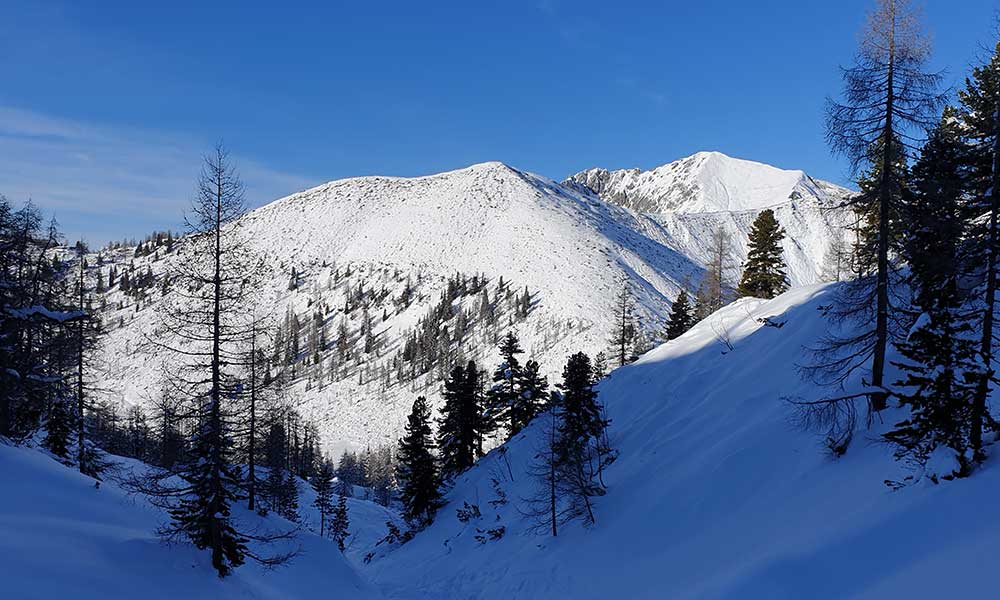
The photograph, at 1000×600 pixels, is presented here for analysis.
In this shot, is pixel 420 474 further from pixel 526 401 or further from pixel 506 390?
pixel 526 401

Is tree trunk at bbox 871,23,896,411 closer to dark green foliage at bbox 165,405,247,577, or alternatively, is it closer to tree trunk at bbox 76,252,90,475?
dark green foliage at bbox 165,405,247,577

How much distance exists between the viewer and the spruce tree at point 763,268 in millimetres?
42500

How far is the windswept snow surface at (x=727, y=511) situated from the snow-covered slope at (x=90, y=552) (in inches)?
467

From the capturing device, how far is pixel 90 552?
37.1 feet

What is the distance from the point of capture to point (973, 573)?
796 cm

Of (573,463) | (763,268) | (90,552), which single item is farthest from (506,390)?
(90,552)

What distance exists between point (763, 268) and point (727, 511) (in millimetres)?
34072

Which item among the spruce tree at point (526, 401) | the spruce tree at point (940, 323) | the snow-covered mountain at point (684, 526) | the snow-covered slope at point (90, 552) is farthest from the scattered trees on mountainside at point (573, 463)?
the spruce tree at point (940, 323)

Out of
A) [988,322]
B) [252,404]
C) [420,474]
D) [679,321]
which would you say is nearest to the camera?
[988,322]

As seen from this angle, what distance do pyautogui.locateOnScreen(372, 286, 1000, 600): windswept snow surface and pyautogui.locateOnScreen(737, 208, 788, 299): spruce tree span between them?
5282 mm

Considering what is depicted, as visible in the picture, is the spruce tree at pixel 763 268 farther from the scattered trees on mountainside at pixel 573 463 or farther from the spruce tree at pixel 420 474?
the spruce tree at pixel 420 474

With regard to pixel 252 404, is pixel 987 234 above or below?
above

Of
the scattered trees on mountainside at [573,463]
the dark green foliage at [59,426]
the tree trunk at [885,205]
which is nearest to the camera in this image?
the tree trunk at [885,205]

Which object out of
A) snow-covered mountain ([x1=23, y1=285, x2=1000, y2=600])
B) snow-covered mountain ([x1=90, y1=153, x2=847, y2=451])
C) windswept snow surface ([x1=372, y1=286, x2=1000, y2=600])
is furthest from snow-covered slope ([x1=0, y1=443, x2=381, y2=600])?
snow-covered mountain ([x1=90, y1=153, x2=847, y2=451])
